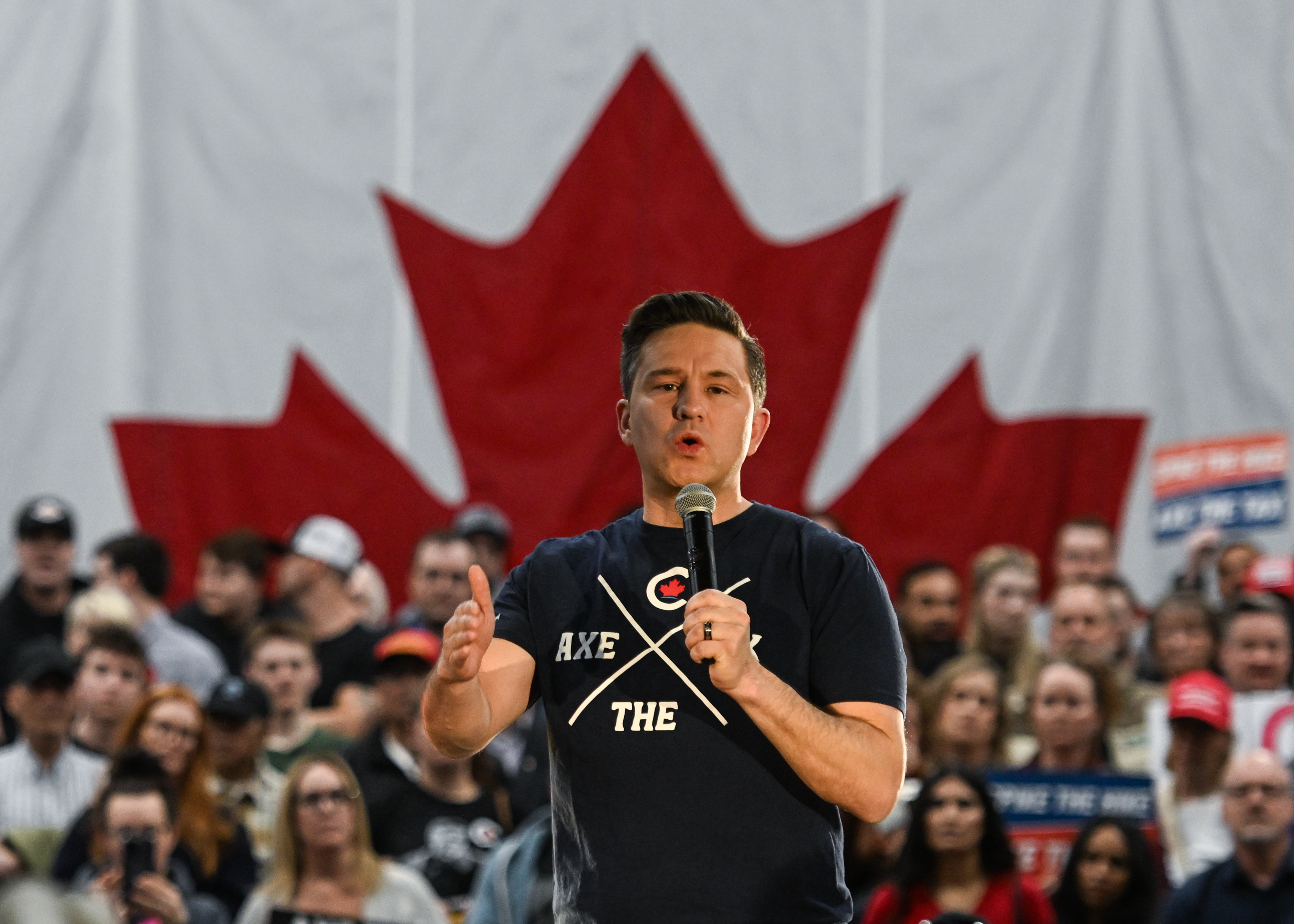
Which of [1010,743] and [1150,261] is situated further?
[1150,261]

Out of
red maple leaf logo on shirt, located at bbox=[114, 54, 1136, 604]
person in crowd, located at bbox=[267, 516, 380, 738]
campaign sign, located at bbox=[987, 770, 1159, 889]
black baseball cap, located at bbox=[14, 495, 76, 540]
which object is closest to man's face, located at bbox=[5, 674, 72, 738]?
person in crowd, located at bbox=[267, 516, 380, 738]

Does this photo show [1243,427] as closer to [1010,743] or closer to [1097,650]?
[1097,650]

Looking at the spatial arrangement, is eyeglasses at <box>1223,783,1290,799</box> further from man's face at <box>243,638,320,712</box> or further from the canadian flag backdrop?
the canadian flag backdrop

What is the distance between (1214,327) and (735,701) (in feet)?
21.0

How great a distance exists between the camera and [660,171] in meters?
8.28

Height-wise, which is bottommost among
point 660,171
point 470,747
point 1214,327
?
point 470,747

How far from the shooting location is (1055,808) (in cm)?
499

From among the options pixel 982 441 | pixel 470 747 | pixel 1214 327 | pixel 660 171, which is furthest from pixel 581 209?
pixel 470 747

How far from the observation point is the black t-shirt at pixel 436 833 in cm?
514

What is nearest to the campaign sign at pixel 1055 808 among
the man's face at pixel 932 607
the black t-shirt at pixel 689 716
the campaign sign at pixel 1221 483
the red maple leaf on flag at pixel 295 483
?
the man's face at pixel 932 607

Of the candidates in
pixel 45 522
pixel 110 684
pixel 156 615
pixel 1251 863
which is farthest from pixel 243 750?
pixel 1251 863

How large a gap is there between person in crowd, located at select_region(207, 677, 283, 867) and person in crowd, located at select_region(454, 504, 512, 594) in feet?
5.10

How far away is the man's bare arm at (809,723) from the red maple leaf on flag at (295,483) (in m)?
6.19

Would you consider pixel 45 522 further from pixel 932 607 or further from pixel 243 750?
pixel 932 607
